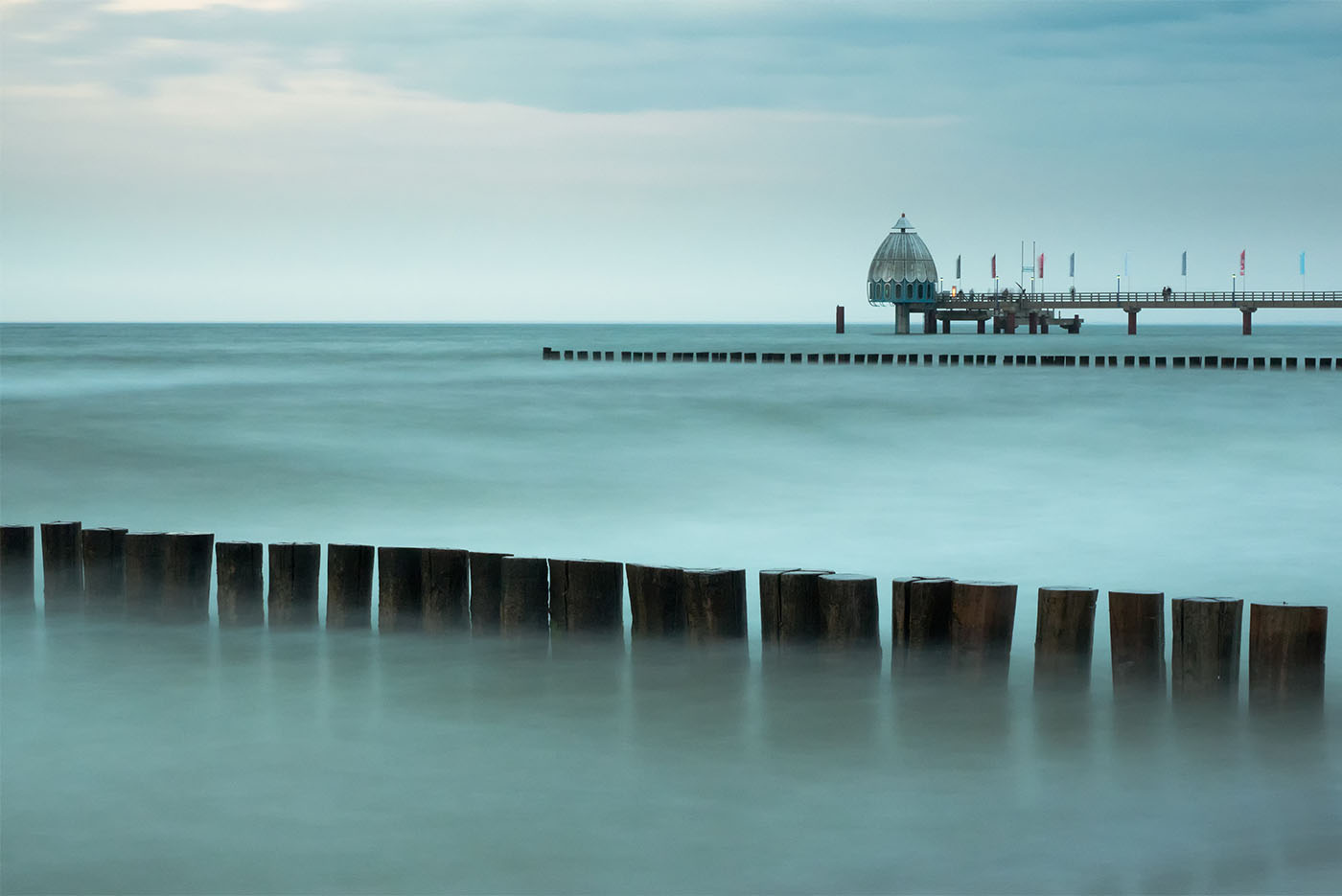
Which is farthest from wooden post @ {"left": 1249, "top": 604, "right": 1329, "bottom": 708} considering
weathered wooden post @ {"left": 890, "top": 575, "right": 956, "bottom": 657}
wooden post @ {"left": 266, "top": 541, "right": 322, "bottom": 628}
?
wooden post @ {"left": 266, "top": 541, "right": 322, "bottom": 628}

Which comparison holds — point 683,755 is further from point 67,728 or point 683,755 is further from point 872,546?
point 872,546

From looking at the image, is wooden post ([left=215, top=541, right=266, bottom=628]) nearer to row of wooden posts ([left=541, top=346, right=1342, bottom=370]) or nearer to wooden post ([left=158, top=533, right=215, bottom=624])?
wooden post ([left=158, top=533, right=215, bottom=624])

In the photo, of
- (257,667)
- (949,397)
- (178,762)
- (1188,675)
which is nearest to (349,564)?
(257,667)

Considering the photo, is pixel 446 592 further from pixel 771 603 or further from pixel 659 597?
pixel 771 603

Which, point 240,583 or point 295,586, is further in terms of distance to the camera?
point 240,583

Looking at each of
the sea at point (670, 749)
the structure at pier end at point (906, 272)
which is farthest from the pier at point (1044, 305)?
the sea at point (670, 749)

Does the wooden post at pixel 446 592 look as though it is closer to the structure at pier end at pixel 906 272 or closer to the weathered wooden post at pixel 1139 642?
the weathered wooden post at pixel 1139 642

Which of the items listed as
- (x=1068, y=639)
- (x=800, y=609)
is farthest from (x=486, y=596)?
(x=1068, y=639)

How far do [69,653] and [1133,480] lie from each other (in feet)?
47.5

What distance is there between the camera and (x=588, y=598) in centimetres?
788

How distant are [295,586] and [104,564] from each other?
4.79 feet

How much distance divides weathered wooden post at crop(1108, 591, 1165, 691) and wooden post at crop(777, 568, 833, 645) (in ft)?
4.76

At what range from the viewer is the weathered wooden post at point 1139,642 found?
6.98m

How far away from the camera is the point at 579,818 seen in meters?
5.57
